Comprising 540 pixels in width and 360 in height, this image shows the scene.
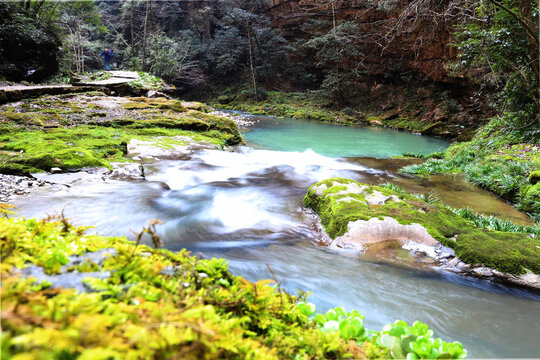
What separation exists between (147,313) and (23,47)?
20.4 m

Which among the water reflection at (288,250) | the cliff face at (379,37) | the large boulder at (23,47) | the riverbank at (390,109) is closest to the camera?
the water reflection at (288,250)

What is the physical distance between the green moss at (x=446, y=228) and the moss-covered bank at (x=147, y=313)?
9.42ft

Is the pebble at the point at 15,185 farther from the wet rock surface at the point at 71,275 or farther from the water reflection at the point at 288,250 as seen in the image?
the wet rock surface at the point at 71,275

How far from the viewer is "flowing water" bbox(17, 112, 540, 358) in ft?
8.95

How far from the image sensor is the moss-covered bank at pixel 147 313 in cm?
73

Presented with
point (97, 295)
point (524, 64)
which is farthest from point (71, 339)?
point (524, 64)

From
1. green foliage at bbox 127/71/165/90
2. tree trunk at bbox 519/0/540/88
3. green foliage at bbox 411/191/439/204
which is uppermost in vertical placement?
tree trunk at bbox 519/0/540/88

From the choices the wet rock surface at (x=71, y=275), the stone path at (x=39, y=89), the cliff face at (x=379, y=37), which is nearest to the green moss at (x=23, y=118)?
the stone path at (x=39, y=89)

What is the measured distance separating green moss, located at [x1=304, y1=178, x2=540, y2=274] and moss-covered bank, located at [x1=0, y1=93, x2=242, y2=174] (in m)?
5.09

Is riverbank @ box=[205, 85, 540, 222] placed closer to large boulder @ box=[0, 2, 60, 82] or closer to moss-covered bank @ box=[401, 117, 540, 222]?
moss-covered bank @ box=[401, 117, 540, 222]

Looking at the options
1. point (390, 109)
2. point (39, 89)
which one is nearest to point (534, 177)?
point (39, 89)

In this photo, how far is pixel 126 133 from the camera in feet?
32.3

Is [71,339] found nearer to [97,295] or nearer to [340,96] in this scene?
[97,295]

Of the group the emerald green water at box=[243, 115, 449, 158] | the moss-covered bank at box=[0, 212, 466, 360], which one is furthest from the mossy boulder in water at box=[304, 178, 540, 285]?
the emerald green water at box=[243, 115, 449, 158]
